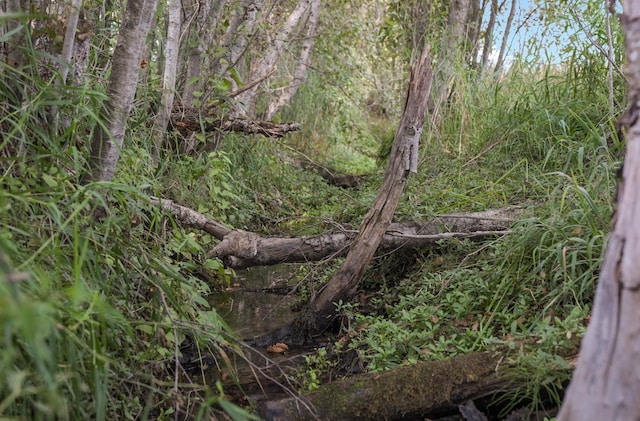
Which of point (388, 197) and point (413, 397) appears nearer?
point (413, 397)

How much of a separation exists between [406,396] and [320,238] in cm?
186

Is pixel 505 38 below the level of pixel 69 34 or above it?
above

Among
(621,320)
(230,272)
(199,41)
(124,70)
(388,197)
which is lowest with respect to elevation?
(230,272)

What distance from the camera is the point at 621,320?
1339mm

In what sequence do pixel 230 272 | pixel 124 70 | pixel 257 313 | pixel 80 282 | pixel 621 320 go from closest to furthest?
pixel 621 320
pixel 80 282
pixel 124 70
pixel 230 272
pixel 257 313

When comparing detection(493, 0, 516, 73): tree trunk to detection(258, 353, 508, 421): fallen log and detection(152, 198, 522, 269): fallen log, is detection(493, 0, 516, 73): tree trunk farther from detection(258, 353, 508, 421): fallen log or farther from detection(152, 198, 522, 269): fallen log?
detection(258, 353, 508, 421): fallen log

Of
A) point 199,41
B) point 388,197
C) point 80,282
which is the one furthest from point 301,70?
point 80,282

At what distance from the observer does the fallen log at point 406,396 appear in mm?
2604

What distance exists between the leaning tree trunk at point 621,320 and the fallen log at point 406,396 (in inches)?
47.9

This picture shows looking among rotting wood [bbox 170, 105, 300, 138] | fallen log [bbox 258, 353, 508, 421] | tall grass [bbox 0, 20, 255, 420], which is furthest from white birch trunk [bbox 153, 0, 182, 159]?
fallen log [bbox 258, 353, 508, 421]

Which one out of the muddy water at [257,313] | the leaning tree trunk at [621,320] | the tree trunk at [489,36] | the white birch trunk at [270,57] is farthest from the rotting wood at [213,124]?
the leaning tree trunk at [621,320]

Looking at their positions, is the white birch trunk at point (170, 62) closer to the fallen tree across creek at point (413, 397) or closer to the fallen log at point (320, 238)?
the fallen log at point (320, 238)

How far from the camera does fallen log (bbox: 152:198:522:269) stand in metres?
4.19

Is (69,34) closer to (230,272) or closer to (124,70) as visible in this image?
(124,70)
